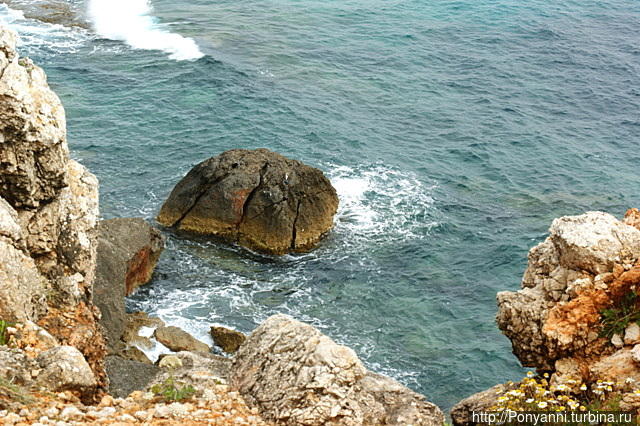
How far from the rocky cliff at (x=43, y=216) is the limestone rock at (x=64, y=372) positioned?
1.84 meters

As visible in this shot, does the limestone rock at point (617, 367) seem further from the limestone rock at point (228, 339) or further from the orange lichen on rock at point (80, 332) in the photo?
the limestone rock at point (228, 339)

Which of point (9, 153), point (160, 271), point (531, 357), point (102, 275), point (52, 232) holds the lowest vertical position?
point (160, 271)

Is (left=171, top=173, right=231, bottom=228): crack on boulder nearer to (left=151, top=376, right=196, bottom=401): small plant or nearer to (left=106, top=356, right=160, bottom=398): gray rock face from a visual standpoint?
(left=106, top=356, right=160, bottom=398): gray rock face

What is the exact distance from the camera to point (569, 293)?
14609mm

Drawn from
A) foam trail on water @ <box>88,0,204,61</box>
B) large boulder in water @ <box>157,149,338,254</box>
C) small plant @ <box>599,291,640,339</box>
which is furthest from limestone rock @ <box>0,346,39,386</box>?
foam trail on water @ <box>88,0,204,61</box>

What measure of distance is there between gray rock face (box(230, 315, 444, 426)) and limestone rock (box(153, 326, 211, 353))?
12.8 m

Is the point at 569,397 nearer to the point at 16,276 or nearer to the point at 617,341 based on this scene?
the point at 617,341

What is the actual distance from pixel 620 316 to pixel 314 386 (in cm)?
549

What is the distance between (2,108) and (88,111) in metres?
32.3

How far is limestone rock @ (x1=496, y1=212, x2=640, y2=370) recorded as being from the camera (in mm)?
13968

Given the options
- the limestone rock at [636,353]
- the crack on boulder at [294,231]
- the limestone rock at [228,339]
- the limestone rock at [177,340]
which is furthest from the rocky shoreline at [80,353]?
the crack on boulder at [294,231]

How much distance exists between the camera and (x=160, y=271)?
3178 centimetres

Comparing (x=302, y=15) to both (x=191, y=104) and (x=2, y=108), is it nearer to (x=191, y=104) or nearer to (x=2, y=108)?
(x=191, y=104)

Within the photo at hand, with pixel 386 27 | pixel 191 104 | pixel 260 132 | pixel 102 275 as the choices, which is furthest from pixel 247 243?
pixel 386 27
